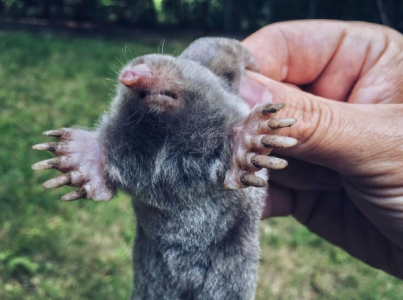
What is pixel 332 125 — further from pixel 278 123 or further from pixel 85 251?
pixel 85 251

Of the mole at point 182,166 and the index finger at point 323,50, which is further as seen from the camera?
the index finger at point 323,50

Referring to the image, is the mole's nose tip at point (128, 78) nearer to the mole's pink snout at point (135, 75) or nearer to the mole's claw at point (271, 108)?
the mole's pink snout at point (135, 75)

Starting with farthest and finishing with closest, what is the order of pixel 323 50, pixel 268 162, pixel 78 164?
pixel 323 50
pixel 78 164
pixel 268 162

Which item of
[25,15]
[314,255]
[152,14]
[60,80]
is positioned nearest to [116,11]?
[152,14]

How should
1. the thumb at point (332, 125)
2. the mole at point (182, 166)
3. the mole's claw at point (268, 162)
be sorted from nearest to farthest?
the mole's claw at point (268, 162)
the mole at point (182, 166)
the thumb at point (332, 125)

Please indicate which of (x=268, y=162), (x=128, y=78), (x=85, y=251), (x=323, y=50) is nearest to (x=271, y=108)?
(x=268, y=162)

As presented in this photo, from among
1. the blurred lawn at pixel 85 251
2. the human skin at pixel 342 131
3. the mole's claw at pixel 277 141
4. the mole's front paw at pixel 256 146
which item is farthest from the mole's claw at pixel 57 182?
the blurred lawn at pixel 85 251
